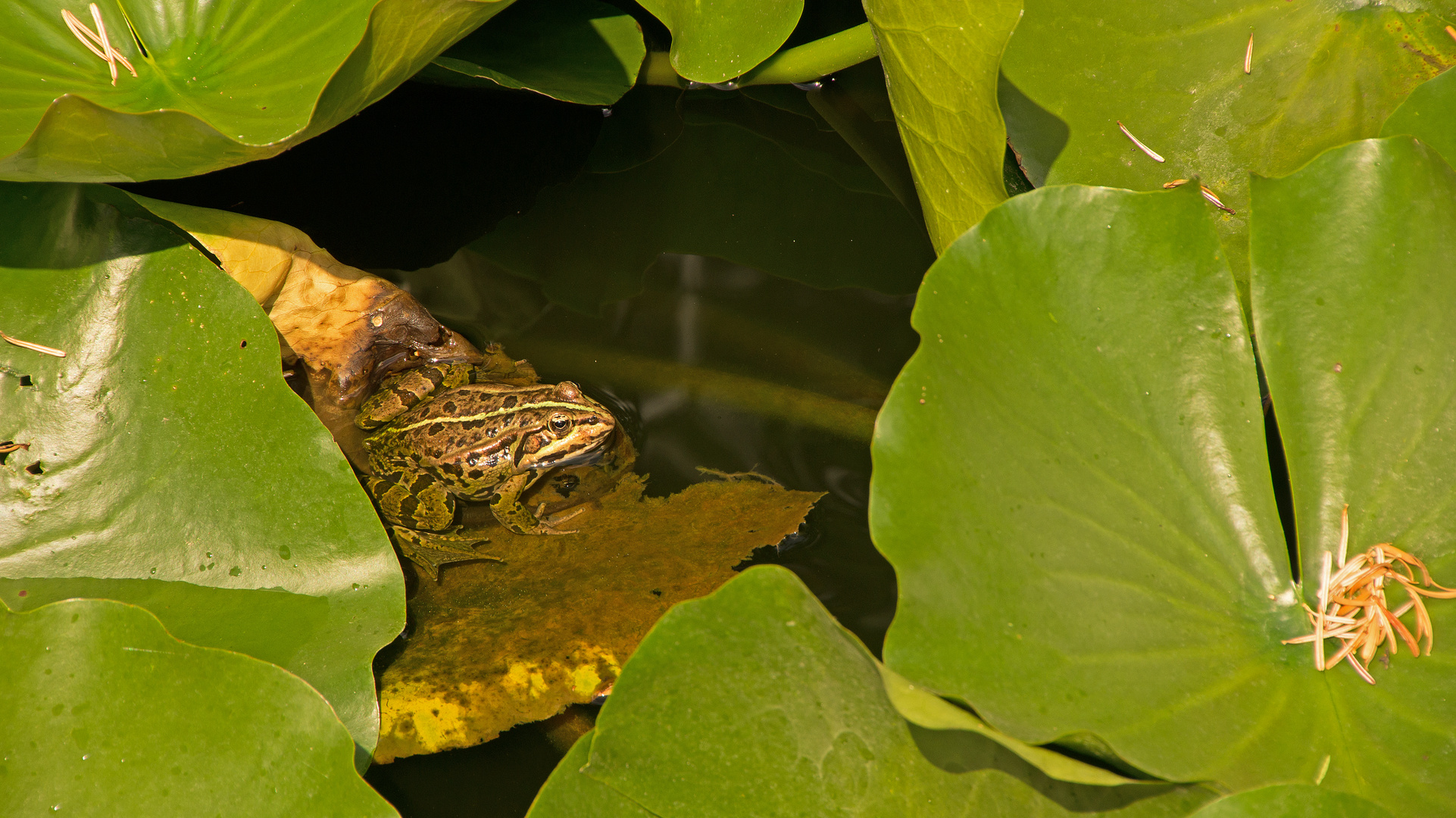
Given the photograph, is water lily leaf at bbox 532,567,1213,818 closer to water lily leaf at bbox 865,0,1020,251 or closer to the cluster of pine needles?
the cluster of pine needles

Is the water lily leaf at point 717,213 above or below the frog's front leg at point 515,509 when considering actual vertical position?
above

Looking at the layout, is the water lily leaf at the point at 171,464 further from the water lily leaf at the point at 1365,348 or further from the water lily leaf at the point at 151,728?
the water lily leaf at the point at 1365,348

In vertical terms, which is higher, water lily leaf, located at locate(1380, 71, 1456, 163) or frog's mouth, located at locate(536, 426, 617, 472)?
water lily leaf, located at locate(1380, 71, 1456, 163)

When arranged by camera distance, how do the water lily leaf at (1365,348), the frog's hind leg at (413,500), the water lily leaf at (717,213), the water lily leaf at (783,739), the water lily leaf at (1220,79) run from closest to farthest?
the water lily leaf at (783,739)
the water lily leaf at (1365,348)
the water lily leaf at (1220,79)
the frog's hind leg at (413,500)
the water lily leaf at (717,213)

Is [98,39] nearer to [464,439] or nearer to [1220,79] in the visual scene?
[464,439]

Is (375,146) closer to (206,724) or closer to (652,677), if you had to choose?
(206,724)

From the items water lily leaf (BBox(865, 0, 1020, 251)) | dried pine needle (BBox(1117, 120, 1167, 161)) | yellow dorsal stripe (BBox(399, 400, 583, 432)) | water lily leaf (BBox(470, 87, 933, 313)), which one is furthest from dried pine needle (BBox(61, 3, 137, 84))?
dried pine needle (BBox(1117, 120, 1167, 161))

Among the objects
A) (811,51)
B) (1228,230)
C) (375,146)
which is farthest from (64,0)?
(1228,230)

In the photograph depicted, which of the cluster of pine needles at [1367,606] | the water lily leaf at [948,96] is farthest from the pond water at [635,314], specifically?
the cluster of pine needles at [1367,606]
